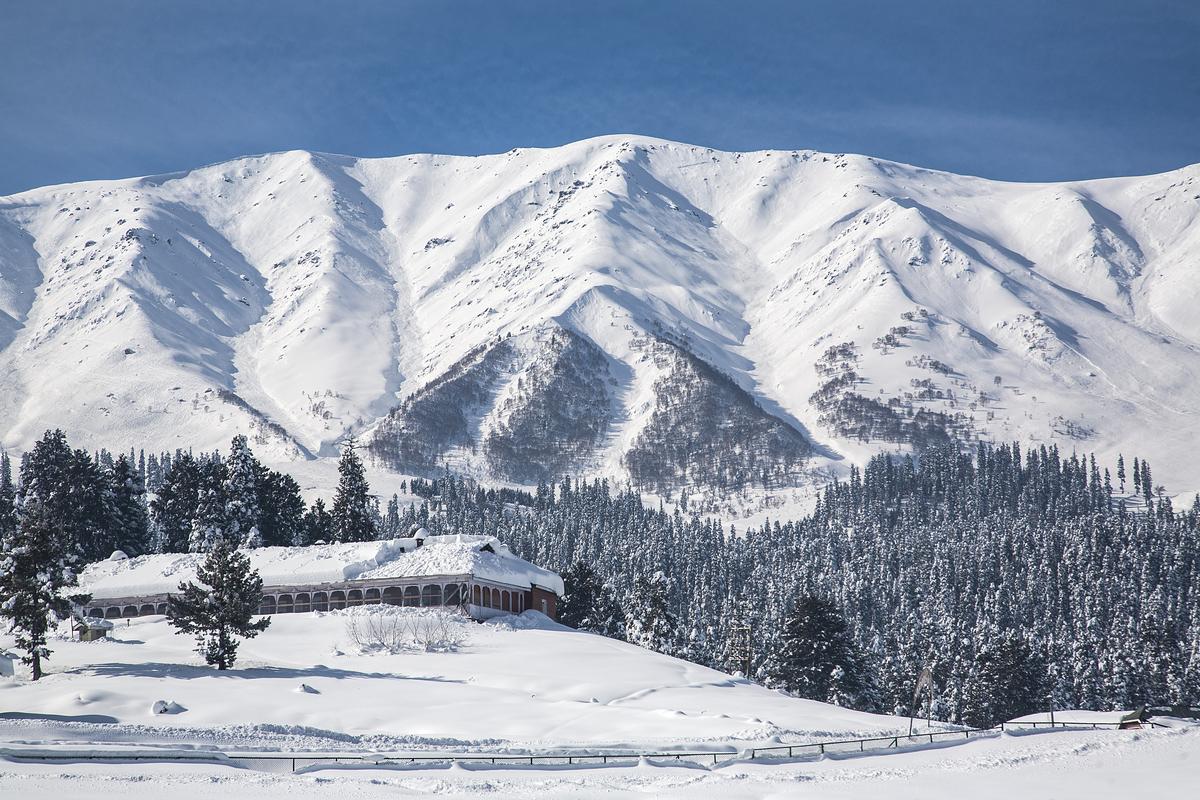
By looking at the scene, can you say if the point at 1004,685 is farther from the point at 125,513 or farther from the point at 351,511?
the point at 125,513

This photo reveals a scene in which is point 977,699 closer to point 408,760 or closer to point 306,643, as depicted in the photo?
point 306,643

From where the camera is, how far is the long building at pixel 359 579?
318 ft

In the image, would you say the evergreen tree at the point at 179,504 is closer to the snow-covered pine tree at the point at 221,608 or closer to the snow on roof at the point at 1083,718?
the snow-covered pine tree at the point at 221,608

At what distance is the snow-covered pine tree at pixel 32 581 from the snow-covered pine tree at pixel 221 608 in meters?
6.84

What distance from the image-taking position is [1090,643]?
14400 centimetres

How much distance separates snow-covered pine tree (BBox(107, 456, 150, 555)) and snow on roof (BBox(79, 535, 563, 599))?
50.2 feet

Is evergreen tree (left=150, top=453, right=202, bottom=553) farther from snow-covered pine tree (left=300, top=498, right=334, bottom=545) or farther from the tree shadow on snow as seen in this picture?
the tree shadow on snow

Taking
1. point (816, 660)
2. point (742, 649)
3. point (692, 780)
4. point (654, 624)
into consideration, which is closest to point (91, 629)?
point (654, 624)

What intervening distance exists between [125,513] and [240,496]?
11.7 m

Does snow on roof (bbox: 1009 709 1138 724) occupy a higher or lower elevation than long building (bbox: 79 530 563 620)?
lower

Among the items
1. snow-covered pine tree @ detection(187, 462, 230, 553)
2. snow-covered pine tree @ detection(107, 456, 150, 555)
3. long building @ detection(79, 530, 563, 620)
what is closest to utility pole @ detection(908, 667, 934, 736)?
long building @ detection(79, 530, 563, 620)

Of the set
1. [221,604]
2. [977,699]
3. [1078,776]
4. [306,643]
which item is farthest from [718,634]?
[1078,776]

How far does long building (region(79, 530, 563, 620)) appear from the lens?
97.0 meters

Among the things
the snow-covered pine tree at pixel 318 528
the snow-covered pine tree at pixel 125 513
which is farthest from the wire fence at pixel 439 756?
the snow-covered pine tree at pixel 318 528
